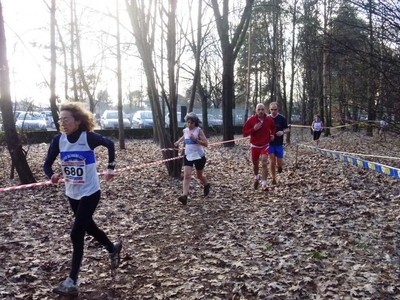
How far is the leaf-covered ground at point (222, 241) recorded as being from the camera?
431 centimetres

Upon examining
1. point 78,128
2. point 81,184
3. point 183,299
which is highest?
point 78,128

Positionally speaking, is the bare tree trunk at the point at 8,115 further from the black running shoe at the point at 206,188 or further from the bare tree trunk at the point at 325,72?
the bare tree trunk at the point at 325,72

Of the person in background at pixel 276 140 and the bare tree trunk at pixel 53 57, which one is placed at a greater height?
the bare tree trunk at pixel 53 57

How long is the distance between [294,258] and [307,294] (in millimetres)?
950

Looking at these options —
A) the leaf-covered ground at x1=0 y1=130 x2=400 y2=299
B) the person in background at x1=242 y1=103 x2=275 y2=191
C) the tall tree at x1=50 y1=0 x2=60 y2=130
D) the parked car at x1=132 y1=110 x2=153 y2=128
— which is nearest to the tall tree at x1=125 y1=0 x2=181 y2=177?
the leaf-covered ground at x1=0 y1=130 x2=400 y2=299

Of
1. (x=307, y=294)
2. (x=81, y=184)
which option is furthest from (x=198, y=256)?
(x=81, y=184)

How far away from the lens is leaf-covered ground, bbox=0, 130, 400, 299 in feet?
14.1

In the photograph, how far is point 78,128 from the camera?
4273mm

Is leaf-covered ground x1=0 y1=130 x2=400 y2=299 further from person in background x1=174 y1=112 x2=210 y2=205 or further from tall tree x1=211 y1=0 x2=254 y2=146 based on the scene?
tall tree x1=211 y1=0 x2=254 y2=146

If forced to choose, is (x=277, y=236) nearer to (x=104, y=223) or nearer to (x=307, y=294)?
(x=307, y=294)

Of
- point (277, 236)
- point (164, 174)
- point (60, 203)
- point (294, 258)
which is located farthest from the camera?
point (164, 174)

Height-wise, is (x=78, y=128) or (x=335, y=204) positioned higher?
(x=78, y=128)

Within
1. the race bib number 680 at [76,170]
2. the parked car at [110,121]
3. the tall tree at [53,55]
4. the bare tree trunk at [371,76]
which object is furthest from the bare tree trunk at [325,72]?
the parked car at [110,121]

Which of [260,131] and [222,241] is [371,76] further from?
[222,241]
